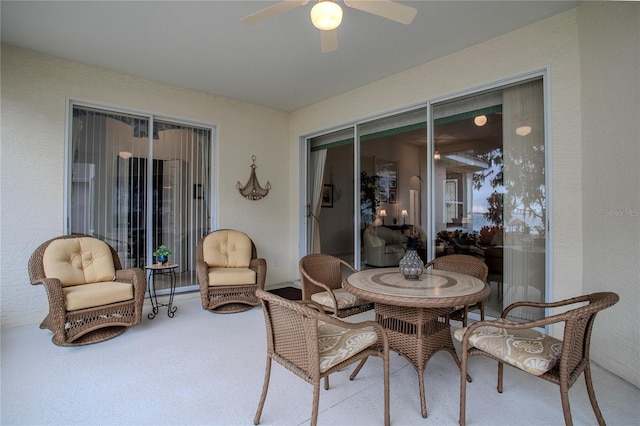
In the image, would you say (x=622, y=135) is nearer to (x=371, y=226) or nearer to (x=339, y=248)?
(x=371, y=226)

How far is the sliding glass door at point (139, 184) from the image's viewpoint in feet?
13.2

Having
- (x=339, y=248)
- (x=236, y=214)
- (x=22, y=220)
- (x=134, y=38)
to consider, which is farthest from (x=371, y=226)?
(x=22, y=220)

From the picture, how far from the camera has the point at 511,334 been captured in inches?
76.6

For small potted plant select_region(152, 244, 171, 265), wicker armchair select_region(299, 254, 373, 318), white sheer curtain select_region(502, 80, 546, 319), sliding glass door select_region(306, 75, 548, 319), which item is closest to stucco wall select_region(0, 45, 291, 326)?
small potted plant select_region(152, 244, 171, 265)

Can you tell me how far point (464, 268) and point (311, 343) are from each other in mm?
1822

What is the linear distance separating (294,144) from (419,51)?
269cm

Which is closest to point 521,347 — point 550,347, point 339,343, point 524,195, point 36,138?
point 550,347

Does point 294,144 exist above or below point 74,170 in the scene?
above

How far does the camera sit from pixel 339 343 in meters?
1.84

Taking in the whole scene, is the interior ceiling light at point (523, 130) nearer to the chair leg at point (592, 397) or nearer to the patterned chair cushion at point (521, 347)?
the patterned chair cushion at point (521, 347)

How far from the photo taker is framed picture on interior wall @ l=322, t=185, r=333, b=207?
539 centimetres

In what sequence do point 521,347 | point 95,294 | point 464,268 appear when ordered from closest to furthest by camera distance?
point 521,347, point 464,268, point 95,294

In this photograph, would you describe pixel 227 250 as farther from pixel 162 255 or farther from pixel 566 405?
pixel 566 405

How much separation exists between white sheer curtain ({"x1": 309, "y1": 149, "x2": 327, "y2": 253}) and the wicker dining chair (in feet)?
12.3
